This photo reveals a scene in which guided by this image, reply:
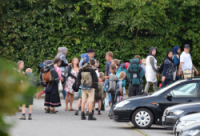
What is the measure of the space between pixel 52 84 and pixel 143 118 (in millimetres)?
4016

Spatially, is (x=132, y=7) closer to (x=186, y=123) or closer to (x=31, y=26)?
(x=31, y=26)

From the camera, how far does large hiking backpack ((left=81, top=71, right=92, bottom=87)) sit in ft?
37.5

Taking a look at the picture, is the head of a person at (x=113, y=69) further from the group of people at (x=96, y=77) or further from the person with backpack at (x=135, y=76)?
the person with backpack at (x=135, y=76)

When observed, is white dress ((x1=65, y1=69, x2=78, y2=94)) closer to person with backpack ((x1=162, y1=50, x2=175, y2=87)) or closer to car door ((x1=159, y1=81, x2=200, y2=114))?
person with backpack ((x1=162, y1=50, x2=175, y2=87))

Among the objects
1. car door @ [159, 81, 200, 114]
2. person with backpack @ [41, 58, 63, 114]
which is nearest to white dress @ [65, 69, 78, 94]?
person with backpack @ [41, 58, 63, 114]

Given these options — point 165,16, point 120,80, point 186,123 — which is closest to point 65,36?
point 165,16

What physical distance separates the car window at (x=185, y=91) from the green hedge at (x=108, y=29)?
13.4 metres

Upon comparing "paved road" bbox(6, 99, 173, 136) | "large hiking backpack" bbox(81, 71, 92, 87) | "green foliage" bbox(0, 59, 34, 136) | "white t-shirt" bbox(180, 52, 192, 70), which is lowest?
"paved road" bbox(6, 99, 173, 136)

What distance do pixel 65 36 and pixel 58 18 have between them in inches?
43.1

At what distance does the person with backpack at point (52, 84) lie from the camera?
12844mm

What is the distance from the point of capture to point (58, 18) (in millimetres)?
23609

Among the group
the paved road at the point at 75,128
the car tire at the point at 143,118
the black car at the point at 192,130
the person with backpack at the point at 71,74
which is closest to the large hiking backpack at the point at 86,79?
the paved road at the point at 75,128

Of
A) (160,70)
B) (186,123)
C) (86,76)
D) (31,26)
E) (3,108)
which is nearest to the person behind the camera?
(3,108)

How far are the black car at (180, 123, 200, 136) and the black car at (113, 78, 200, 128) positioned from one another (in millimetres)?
3222
